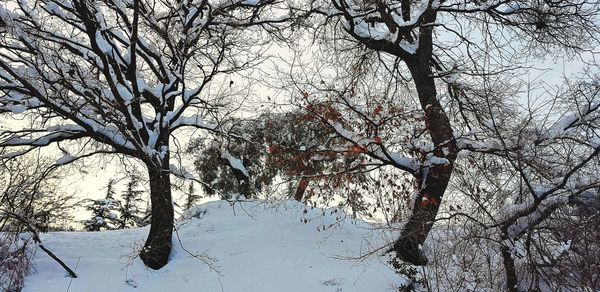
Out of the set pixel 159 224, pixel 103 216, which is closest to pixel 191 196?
pixel 159 224

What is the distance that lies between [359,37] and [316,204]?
3.32 meters

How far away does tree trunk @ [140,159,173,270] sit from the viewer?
7277 mm

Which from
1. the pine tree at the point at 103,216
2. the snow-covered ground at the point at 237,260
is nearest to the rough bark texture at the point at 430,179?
the snow-covered ground at the point at 237,260

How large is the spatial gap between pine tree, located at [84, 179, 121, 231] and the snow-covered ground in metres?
14.4

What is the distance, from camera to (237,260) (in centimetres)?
727

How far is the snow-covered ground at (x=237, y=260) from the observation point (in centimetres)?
647

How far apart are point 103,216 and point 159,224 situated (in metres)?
17.6

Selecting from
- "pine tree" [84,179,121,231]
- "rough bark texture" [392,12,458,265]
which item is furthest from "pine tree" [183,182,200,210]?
"pine tree" [84,179,121,231]

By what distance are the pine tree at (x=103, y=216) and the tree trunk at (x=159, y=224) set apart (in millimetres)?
15982

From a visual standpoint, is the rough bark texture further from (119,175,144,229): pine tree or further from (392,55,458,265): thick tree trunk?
(119,175,144,229): pine tree

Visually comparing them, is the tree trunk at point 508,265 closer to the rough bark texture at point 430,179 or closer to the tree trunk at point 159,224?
the rough bark texture at point 430,179

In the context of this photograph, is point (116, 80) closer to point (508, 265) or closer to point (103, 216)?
point (508, 265)

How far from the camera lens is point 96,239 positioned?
8734 mm

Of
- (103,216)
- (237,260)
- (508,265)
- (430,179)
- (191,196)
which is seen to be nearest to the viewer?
(508,265)
